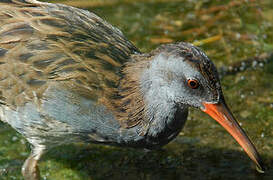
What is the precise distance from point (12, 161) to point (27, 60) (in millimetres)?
1511

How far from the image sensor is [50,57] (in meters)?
5.31

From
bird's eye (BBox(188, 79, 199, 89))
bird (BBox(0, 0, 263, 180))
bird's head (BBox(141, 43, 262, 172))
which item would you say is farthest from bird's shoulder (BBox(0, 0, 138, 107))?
bird's eye (BBox(188, 79, 199, 89))

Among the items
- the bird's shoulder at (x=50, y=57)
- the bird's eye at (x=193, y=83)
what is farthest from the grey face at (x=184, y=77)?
the bird's shoulder at (x=50, y=57)

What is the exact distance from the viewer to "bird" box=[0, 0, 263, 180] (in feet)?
17.1

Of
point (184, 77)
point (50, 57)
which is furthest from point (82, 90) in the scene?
point (184, 77)

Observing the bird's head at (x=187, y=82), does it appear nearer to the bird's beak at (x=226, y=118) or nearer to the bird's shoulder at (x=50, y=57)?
the bird's beak at (x=226, y=118)

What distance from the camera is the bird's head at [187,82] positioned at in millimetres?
4871

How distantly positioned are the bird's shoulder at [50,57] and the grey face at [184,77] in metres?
0.49

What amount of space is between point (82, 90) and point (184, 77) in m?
0.93

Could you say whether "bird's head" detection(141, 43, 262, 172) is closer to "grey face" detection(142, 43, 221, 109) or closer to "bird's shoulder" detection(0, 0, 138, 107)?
"grey face" detection(142, 43, 221, 109)

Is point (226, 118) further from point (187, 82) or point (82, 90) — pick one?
point (82, 90)

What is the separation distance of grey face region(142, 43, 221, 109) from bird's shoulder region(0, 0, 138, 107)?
489 mm

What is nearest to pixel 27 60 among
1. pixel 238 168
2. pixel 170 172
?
pixel 170 172

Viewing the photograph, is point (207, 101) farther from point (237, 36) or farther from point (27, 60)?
A: point (237, 36)
